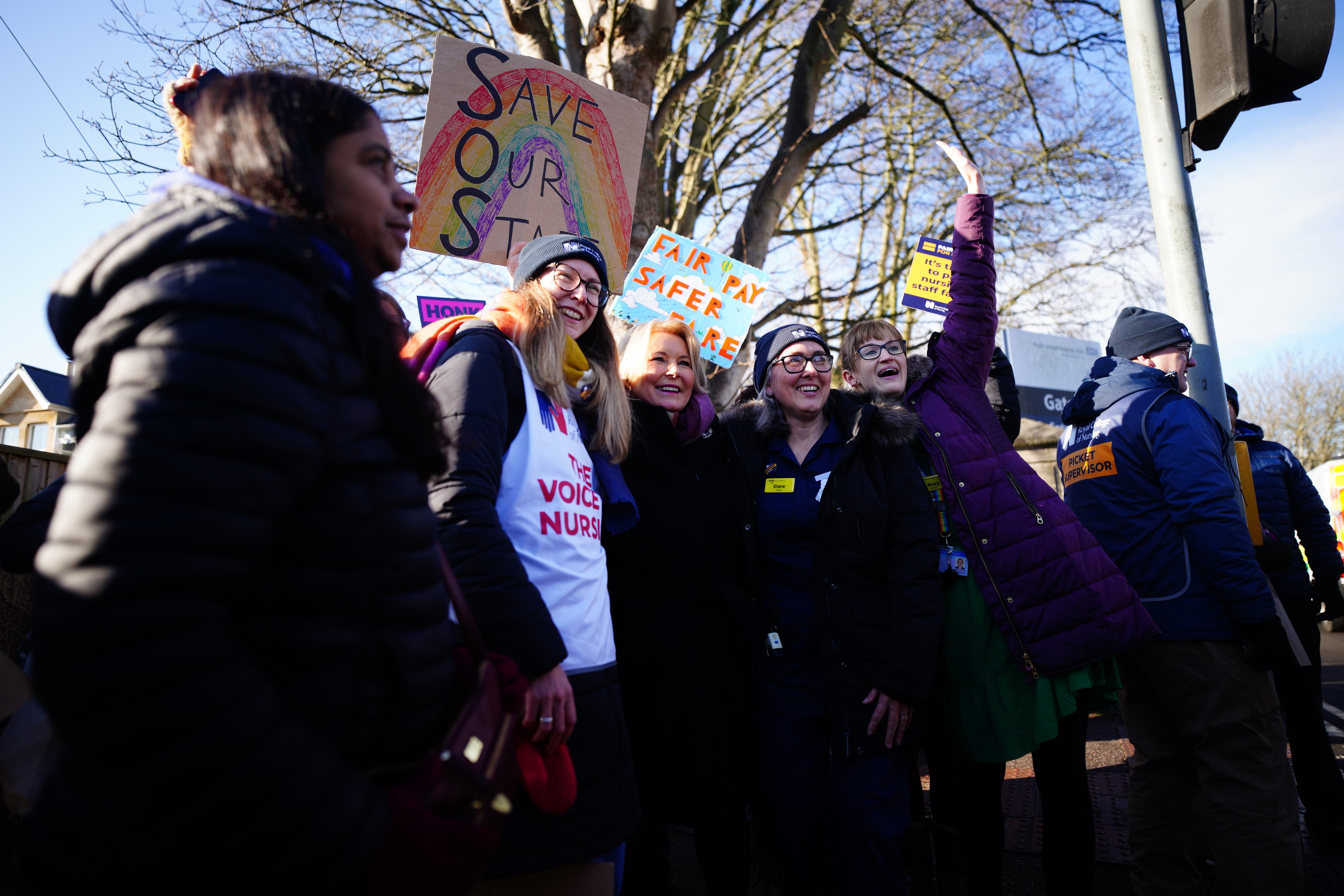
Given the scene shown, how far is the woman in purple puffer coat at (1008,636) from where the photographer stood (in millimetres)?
2408

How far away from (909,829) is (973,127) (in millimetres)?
7958

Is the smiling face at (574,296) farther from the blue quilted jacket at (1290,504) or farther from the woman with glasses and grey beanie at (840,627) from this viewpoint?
the blue quilted jacket at (1290,504)

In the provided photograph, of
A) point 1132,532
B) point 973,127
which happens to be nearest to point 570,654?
point 1132,532

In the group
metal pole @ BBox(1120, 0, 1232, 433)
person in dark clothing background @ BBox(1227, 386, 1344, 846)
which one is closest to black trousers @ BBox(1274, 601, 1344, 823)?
person in dark clothing background @ BBox(1227, 386, 1344, 846)

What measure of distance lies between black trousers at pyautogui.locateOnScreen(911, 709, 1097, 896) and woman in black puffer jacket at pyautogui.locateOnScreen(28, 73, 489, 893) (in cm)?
211

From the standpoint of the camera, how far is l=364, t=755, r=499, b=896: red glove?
83 centimetres

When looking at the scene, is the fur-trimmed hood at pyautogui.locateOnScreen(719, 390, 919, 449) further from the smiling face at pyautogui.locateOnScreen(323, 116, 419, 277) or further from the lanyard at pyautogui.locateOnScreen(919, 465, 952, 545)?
the smiling face at pyautogui.locateOnScreen(323, 116, 419, 277)

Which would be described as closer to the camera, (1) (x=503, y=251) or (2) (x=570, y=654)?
(2) (x=570, y=654)

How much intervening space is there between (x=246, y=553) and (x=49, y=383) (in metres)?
23.9

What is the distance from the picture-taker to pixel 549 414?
1878mm

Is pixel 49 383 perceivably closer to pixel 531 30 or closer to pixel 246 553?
pixel 531 30

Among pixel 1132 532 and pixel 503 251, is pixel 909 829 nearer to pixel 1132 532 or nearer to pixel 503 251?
pixel 1132 532

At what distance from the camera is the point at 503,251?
3.44 m

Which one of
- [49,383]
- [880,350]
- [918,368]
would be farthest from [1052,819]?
[49,383]
